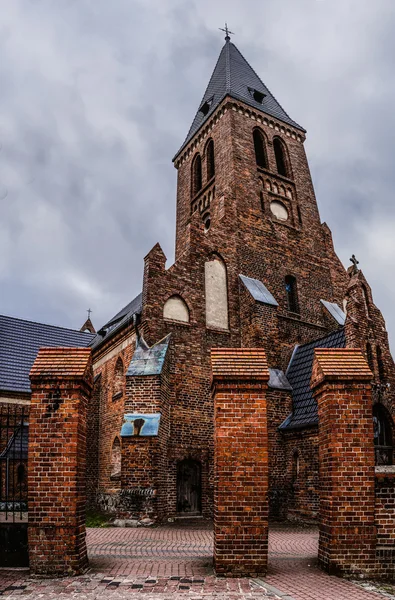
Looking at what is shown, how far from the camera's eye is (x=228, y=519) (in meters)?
6.01

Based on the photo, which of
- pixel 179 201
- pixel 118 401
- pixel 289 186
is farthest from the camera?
pixel 179 201

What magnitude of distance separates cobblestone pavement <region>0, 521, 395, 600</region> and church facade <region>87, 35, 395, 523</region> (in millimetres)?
5243

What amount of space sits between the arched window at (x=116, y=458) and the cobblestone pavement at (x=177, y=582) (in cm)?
796

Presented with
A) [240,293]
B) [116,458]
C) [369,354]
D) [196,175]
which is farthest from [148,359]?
[196,175]

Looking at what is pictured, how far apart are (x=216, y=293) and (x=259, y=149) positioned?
31.0 feet

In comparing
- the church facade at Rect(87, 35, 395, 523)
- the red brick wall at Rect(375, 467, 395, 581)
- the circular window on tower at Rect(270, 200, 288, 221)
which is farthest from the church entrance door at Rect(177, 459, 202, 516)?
the circular window on tower at Rect(270, 200, 288, 221)

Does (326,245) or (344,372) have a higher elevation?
(326,245)

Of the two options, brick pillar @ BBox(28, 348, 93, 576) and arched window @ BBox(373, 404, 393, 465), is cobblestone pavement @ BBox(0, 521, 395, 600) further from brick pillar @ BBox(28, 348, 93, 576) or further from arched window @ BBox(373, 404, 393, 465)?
arched window @ BBox(373, 404, 393, 465)

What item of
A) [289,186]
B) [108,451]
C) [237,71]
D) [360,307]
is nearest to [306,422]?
[360,307]

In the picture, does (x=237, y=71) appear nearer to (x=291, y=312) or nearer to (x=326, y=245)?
(x=326, y=245)

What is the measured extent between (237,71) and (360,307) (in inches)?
694

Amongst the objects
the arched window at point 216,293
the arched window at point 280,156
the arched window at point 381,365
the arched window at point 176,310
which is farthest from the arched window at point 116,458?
the arched window at point 280,156

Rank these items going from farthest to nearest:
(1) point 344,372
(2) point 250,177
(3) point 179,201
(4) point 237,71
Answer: (4) point 237,71
(3) point 179,201
(2) point 250,177
(1) point 344,372

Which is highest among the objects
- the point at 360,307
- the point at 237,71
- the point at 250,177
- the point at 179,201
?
the point at 237,71
